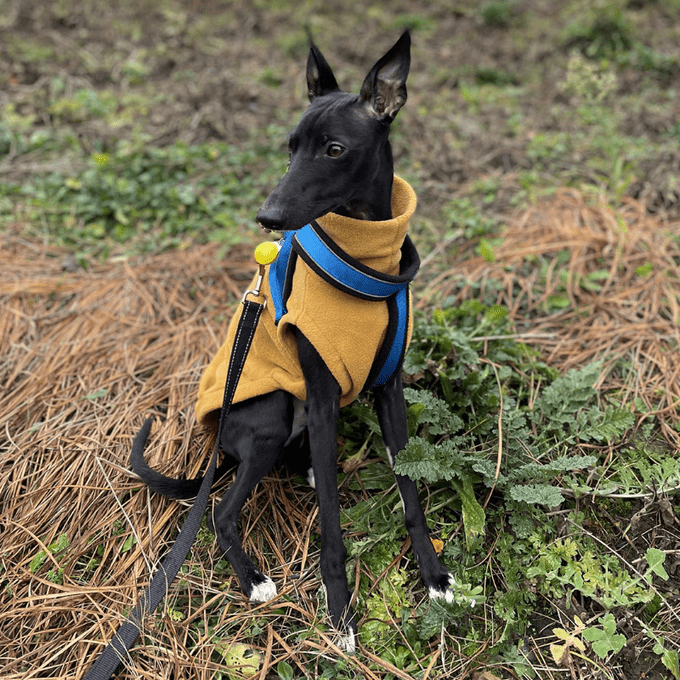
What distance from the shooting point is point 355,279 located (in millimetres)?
2178

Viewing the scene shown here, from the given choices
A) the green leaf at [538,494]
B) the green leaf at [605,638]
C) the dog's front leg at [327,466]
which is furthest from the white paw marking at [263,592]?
the green leaf at [605,638]

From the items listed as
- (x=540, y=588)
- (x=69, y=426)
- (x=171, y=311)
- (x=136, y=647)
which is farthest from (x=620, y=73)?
(x=136, y=647)

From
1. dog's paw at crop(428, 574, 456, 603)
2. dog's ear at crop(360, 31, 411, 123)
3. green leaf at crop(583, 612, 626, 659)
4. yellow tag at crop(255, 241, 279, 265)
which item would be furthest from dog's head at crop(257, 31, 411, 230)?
green leaf at crop(583, 612, 626, 659)

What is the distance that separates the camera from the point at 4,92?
591 centimetres

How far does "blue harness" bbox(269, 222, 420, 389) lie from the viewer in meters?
2.16

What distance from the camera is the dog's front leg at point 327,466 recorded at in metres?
2.24

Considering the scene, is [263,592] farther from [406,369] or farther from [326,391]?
[406,369]

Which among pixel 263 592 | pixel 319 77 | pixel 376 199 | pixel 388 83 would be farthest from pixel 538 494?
pixel 319 77

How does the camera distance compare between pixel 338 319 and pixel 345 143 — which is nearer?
pixel 345 143

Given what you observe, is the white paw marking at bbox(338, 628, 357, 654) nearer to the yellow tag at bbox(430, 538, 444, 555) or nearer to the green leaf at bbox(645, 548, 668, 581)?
the yellow tag at bbox(430, 538, 444, 555)

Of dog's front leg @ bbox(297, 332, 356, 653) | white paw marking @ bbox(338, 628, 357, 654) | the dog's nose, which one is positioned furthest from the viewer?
dog's front leg @ bbox(297, 332, 356, 653)

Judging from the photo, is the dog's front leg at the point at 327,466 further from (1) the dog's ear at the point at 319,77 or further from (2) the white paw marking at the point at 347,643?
(1) the dog's ear at the point at 319,77

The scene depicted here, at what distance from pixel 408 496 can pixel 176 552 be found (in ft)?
3.16

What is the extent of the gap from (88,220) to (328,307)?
3235mm
